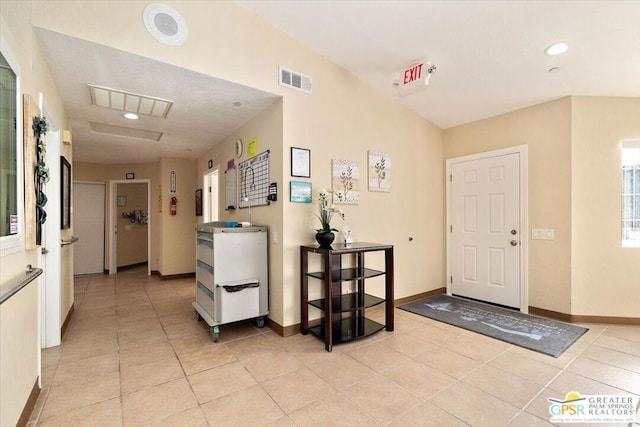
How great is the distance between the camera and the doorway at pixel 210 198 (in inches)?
226

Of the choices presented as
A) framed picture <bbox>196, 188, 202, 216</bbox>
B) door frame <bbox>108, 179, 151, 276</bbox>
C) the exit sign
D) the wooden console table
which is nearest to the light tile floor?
the wooden console table

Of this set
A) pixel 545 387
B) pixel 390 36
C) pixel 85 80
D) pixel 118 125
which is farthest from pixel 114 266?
pixel 545 387

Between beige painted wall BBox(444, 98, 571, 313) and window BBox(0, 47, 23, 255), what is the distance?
480 cm

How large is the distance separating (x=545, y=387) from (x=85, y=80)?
4.50m

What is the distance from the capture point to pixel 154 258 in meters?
6.34

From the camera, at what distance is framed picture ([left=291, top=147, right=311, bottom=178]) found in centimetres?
310

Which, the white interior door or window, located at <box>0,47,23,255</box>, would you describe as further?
the white interior door

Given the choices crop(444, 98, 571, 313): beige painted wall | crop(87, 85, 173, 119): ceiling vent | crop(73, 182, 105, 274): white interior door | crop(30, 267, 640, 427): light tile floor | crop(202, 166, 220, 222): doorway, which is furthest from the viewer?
crop(73, 182, 105, 274): white interior door

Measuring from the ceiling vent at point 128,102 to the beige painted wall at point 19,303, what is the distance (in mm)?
585

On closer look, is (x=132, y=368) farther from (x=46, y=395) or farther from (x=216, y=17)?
(x=216, y=17)

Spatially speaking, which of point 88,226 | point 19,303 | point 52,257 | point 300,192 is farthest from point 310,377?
point 88,226

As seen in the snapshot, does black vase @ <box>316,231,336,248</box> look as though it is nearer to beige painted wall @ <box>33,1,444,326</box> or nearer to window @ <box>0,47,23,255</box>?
beige painted wall @ <box>33,1,444,326</box>

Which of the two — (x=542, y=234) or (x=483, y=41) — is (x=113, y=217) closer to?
(x=483, y=41)

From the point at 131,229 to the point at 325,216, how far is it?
6.21 metres
